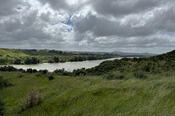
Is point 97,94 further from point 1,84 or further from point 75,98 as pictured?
point 1,84

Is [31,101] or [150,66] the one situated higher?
[150,66]

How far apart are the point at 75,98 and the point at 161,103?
3.40 m

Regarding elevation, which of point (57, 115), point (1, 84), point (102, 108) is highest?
point (102, 108)

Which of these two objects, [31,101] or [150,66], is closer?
[31,101]

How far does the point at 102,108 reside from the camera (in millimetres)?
4473

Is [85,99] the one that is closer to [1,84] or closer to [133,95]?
[133,95]

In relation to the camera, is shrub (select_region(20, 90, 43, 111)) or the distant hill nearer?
shrub (select_region(20, 90, 43, 111))

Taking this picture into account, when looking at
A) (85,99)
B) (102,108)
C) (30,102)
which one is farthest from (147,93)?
(30,102)

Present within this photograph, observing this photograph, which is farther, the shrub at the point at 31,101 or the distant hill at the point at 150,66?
the distant hill at the point at 150,66

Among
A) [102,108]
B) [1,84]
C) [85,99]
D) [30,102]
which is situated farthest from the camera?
[1,84]

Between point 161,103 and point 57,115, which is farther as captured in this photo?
point 57,115

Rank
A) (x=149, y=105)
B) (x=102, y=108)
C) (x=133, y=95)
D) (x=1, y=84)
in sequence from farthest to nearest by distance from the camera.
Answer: (x=1, y=84) → (x=133, y=95) → (x=102, y=108) → (x=149, y=105)

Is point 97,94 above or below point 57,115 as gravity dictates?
above

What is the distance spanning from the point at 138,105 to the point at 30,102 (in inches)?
190
